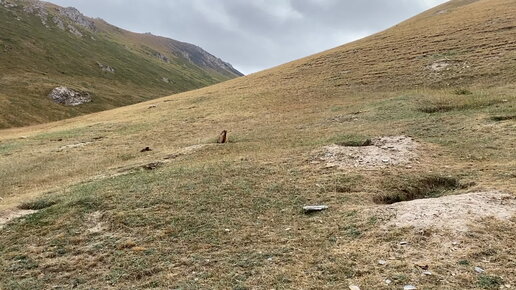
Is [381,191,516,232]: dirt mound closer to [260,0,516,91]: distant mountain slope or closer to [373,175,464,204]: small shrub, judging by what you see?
[373,175,464,204]: small shrub

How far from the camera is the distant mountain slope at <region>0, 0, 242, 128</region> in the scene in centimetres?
8381

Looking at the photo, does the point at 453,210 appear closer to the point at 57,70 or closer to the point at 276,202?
the point at 276,202

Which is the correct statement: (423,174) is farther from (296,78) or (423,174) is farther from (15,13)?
(15,13)

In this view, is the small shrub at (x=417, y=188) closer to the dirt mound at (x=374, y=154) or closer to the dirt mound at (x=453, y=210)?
the dirt mound at (x=453, y=210)

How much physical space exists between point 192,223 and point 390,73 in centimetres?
3687

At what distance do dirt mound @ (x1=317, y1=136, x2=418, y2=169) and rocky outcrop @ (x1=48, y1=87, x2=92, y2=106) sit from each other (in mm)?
85337

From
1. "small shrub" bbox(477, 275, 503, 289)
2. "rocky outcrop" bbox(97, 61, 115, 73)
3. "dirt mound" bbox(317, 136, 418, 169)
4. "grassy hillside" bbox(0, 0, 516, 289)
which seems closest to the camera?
"small shrub" bbox(477, 275, 503, 289)

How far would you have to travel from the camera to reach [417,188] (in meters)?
14.9

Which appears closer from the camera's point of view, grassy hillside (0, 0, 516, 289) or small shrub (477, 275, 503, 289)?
small shrub (477, 275, 503, 289)

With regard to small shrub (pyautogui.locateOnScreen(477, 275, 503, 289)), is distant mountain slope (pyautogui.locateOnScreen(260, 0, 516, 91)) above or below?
above

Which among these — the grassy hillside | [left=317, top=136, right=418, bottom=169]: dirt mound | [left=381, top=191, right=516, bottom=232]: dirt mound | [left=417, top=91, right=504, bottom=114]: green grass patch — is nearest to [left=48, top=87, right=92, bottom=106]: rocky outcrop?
the grassy hillside

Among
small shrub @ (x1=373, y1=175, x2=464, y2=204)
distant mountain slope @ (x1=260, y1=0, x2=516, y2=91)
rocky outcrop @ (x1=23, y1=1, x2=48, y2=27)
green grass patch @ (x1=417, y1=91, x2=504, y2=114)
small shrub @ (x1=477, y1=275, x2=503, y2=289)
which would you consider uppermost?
rocky outcrop @ (x1=23, y1=1, x2=48, y2=27)

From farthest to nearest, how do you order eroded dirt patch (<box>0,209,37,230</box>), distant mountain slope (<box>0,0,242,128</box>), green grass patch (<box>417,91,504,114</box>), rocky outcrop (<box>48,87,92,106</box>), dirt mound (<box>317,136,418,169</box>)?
rocky outcrop (<box>48,87,92,106</box>)
distant mountain slope (<box>0,0,242,128</box>)
green grass patch (<box>417,91,504,114</box>)
dirt mound (<box>317,136,418,169</box>)
eroded dirt patch (<box>0,209,37,230</box>)

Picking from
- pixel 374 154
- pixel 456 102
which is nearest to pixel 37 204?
pixel 374 154
